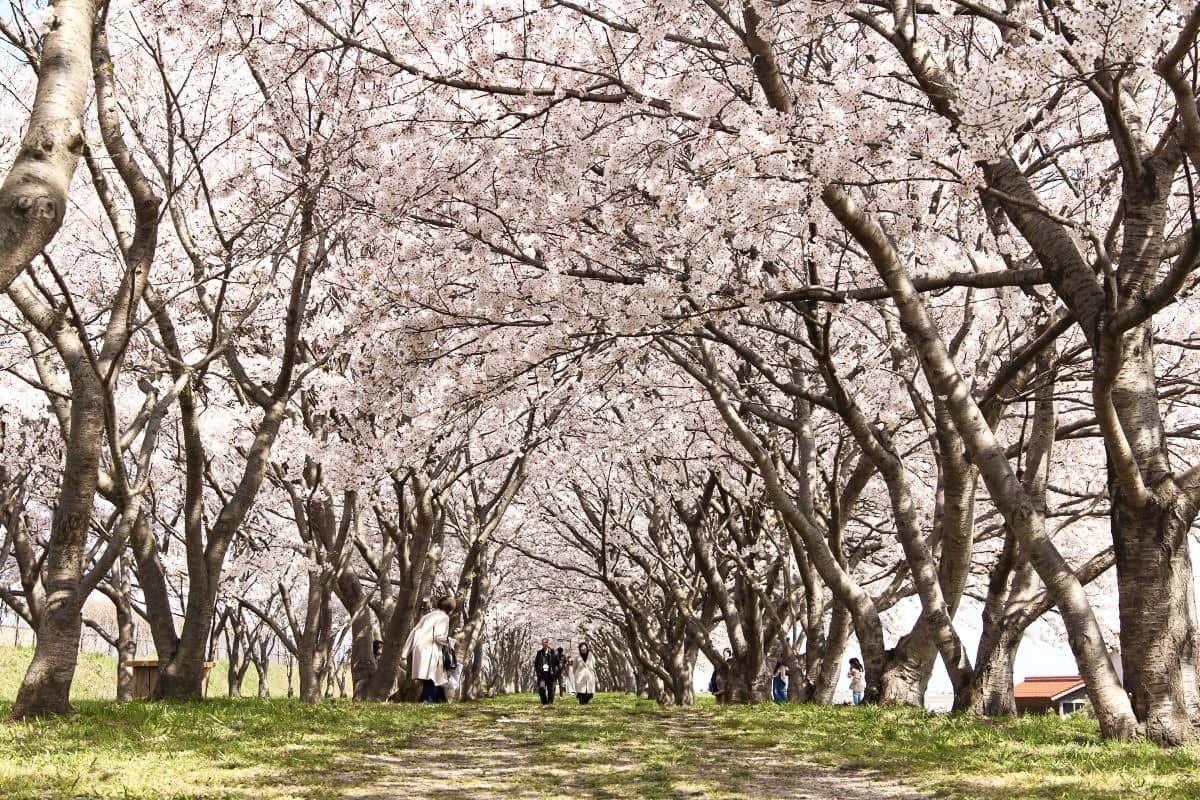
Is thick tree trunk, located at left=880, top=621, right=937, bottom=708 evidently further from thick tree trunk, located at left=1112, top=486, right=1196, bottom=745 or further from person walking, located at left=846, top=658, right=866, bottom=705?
person walking, located at left=846, top=658, right=866, bottom=705

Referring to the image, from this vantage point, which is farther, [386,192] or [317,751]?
[386,192]

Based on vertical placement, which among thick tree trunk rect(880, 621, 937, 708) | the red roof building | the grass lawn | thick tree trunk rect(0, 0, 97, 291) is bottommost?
the red roof building

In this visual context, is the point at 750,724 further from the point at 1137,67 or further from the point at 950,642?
the point at 1137,67

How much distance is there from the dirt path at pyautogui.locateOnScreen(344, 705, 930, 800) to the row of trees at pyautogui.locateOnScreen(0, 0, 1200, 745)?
2537 millimetres

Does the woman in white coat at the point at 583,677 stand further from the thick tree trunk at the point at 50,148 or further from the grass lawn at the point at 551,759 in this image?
the thick tree trunk at the point at 50,148

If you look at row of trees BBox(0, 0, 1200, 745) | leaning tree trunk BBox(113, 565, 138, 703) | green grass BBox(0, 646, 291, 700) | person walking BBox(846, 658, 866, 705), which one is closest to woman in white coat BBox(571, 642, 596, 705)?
row of trees BBox(0, 0, 1200, 745)

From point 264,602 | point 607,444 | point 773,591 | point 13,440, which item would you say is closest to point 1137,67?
point 607,444

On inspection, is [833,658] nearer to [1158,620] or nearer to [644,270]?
[644,270]

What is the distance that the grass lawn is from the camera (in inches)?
239

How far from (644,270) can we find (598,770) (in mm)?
5021

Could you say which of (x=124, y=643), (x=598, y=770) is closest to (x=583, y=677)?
(x=124, y=643)

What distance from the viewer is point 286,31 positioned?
921 cm

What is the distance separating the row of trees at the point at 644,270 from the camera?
7730 millimetres

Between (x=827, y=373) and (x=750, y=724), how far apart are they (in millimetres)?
3816
